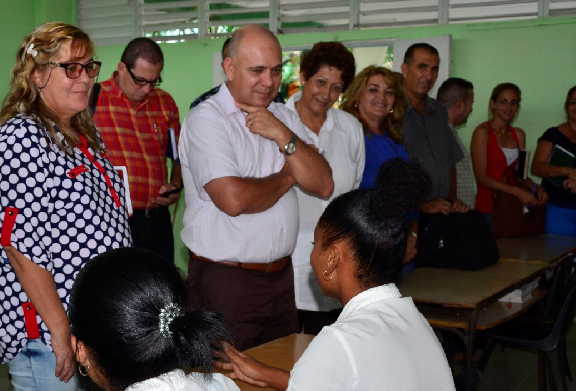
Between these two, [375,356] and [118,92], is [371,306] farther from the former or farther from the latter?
[118,92]

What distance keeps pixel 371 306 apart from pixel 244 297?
1036mm

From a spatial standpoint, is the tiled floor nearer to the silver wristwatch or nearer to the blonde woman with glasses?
the silver wristwatch

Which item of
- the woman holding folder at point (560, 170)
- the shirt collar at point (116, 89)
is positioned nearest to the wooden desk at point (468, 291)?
the woman holding folder at point (560, 170)

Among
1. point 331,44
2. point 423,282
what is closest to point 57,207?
point 331,44

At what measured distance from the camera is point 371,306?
1654 millimetres

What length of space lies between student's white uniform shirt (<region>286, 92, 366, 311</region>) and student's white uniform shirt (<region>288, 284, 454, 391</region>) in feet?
5.33

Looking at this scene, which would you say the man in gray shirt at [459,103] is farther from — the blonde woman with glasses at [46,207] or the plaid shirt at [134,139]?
the blonde woman with glasses at [46,207]

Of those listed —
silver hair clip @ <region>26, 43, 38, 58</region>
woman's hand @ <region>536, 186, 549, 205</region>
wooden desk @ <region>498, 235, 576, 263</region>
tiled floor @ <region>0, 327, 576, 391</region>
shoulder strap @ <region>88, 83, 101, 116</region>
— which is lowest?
tiled floor @ <region>0, 327, 576, 391</region>


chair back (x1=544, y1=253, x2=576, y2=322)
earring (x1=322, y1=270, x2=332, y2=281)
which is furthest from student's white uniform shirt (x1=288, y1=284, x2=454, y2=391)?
chair back (x1=544, y1=253, x2=576, y2=322)

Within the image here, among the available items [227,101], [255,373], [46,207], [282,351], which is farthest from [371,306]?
[227,101]

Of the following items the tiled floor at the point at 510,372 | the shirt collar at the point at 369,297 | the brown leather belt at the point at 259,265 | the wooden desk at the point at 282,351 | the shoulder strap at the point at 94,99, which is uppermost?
the shoulder strap at the point at 94,99

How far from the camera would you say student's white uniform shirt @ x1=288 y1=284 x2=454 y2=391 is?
58.3 inches

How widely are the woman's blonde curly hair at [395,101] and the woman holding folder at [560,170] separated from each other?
231 cm

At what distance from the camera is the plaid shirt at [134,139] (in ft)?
12.8
